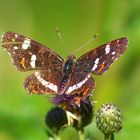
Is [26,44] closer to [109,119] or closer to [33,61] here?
[33,61]

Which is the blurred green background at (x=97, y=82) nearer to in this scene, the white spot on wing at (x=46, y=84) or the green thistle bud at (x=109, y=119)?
the green thistle bud at (x=109, y=119)

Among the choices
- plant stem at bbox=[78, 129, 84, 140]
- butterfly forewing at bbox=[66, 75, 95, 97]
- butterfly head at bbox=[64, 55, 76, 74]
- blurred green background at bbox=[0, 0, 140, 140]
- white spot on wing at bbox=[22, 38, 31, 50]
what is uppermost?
blurred green background at bbox=[0, 0, 140, 140]

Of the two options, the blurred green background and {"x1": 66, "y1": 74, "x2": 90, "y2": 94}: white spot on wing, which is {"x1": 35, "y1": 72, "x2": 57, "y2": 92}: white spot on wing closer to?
{"x1": 66, "y1": 74, "x2": 90, "y2": 94}: white spot on wing

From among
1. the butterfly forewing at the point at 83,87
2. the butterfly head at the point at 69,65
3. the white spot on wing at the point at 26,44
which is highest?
the white spot on wing at the point at 26,44

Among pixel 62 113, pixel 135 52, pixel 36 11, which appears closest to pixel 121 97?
pixel 135 52

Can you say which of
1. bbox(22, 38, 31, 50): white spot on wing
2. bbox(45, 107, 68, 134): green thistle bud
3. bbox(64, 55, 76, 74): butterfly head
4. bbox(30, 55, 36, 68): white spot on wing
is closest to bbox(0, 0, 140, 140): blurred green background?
bbox(45, 107, 68, 134): green thistle bud

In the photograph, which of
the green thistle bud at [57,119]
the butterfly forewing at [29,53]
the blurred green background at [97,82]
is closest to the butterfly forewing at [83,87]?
the butterfly forewing at [29,53]

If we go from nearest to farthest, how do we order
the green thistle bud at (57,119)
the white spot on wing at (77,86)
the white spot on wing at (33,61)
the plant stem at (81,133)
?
the white spot on wing at (77,86) < the plant stem at (81,133) < the white spot on wing at (33,61) < the green thistle bud at (57,119)

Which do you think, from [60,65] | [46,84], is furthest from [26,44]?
[46,84]
